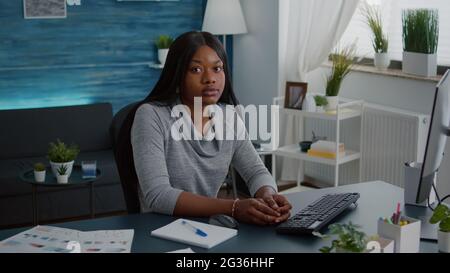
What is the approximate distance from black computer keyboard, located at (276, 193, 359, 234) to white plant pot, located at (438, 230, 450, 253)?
1.05 feet

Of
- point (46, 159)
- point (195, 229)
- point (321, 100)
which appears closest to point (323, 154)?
point (321, 100)

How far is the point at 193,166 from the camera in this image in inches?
89.8

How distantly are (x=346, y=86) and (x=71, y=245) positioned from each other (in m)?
3.33

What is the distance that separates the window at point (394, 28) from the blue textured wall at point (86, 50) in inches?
53.0

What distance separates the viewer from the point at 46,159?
4.58 metres

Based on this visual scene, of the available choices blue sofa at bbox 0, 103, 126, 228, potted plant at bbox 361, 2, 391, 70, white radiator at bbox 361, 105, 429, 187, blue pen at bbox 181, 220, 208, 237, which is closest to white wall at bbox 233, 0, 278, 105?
potted plant at bbox 361, 2, 391, 70

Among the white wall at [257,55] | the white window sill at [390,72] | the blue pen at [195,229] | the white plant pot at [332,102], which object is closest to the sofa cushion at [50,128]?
the white wall at [257,55]

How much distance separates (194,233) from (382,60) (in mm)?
2891

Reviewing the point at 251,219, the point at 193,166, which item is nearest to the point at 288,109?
the point at 193,166

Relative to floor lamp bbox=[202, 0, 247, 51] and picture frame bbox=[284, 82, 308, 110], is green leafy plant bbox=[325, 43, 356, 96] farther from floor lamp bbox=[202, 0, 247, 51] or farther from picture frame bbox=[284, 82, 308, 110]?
floor lamp bbox=[202, 0, 247, 51]

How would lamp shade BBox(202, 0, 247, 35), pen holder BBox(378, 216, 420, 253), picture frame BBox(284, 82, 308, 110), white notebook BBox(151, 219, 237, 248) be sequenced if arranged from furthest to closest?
lamp shade BBox(202, 0, 247, 35) < picture frame BBox(284, 82, 308, 110) < white notebook BBox(151, 219, 237, 248) < pen holder BBox(378, 216, 420, 253)

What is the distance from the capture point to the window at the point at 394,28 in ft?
13.2

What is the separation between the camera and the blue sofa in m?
4.21

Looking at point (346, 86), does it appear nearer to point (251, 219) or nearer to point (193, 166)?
point (193, 166)
